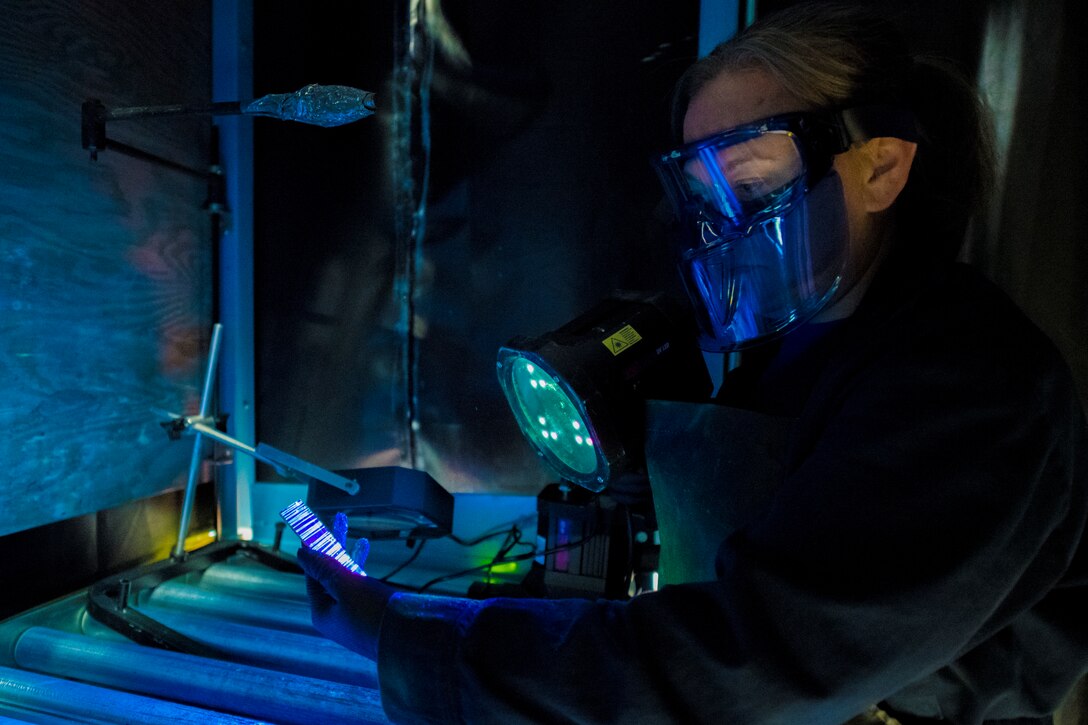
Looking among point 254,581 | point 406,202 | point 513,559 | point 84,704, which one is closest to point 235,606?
point 254,581

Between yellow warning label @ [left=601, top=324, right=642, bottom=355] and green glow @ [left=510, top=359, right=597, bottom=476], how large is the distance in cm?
11

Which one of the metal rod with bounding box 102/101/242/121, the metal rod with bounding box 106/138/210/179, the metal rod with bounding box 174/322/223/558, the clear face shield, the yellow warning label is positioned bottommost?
the metal rod with bounding box 174/322/223/558

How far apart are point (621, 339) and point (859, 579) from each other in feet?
1.86

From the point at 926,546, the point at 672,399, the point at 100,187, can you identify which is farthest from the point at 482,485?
the point at 926,546

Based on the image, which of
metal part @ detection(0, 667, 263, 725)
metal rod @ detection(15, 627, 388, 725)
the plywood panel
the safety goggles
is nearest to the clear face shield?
the safety goggles

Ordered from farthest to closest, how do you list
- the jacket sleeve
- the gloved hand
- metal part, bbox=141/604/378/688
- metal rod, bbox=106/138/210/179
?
metal rod, bbox=106/138/210/179 → metal part, bbox=141/604/378/688 → the gloved hand → the jacket sleeve

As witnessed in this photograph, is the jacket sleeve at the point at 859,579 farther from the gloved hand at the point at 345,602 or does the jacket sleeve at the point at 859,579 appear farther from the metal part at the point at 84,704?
the metal part at the point at 84,704

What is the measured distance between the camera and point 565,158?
5.51 feet

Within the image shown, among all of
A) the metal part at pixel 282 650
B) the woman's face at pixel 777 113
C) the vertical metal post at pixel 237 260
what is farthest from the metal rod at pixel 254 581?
the woman's face at pixel 777 113

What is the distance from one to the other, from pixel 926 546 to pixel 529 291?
132cm

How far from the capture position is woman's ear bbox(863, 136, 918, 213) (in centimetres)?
78

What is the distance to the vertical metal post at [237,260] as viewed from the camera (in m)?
1.79

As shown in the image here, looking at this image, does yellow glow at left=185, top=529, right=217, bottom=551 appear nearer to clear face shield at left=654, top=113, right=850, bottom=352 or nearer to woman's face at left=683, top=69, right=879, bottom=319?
clear face shield at left=654, top=113, right=850, bottom=352

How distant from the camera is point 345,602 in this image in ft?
2.58
